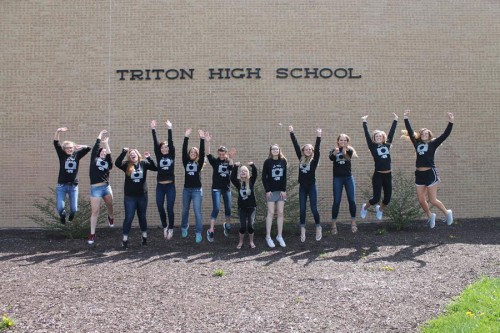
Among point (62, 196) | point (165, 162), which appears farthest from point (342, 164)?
point (62, 196)

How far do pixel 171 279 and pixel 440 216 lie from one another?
8346 millimetres

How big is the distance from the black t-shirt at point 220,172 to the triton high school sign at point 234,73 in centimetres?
367

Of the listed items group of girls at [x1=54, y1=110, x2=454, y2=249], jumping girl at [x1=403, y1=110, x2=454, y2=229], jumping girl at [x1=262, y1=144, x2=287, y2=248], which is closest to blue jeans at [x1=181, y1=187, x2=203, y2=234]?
group of girls at [x1=54, y1=110, x2=454, y2=249]

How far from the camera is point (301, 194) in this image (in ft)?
31.0

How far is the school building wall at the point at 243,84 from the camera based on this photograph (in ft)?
40.4

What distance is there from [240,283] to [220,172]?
3.38 meters

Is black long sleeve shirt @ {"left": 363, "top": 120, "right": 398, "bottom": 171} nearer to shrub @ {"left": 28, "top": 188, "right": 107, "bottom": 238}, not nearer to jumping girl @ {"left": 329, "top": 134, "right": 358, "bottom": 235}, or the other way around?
jumping girl @ {"left": 329, "top": 134, "right": 358, "bottom": 235}

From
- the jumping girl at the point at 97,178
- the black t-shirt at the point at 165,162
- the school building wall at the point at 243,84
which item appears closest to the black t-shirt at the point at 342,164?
the school building wall at the point at 243,84

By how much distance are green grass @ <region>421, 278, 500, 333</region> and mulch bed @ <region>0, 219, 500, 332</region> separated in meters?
0.17

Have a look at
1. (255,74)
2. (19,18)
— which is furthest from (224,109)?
(19,18)

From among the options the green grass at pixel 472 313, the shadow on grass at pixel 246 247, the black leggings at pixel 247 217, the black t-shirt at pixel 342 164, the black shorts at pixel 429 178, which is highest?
the black t-shirt at pixel 342 164

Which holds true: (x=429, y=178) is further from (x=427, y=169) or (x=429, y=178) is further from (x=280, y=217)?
(x=280, y=217)

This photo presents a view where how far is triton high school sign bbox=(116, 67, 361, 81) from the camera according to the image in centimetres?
1243

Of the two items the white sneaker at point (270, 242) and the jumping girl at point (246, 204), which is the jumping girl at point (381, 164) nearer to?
the white sneaker at point (270, 242)
